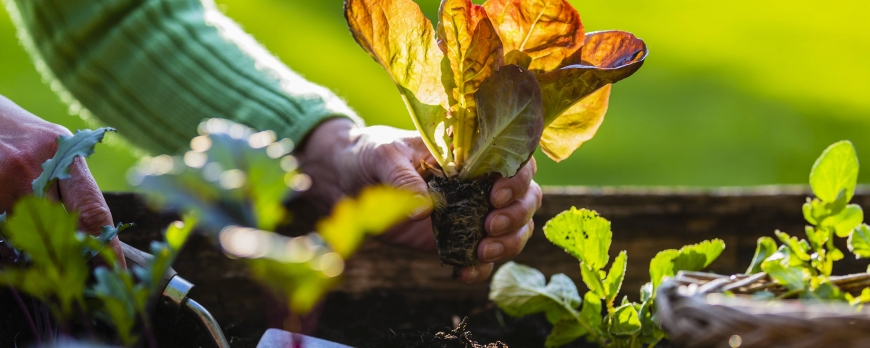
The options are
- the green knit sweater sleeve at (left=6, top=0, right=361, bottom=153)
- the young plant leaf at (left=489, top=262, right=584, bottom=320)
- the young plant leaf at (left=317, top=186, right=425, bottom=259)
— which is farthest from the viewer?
the green knit sweater sleeve at (left=6, top=0, right=361, bottom=153)

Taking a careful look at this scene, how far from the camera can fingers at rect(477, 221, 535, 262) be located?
1026 mm

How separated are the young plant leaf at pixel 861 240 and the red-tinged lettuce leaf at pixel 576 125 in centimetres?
32

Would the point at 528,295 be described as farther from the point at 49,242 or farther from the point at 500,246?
the point at 49,242

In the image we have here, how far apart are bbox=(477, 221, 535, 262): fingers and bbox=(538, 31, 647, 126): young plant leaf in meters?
0.20

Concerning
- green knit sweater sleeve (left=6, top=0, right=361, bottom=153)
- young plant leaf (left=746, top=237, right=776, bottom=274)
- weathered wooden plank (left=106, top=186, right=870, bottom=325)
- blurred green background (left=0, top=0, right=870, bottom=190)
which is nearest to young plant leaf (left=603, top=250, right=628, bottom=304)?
young plant leaf (left=746, top=237, right=776, bottom=274)

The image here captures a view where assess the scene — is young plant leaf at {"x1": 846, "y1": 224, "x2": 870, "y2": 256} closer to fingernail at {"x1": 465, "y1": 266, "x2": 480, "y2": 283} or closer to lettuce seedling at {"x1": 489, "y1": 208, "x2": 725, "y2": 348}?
lettuce seedling at {"x1": 489, "y1": 208, "x2": 725, "y2": 348}

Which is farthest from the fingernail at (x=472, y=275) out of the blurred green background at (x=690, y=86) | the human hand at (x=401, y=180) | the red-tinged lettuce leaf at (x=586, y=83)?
the blurred green background at (x=690, y=86)

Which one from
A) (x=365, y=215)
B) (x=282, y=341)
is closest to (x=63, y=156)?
(x=282, y=341)

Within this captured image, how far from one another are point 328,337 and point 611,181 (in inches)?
106

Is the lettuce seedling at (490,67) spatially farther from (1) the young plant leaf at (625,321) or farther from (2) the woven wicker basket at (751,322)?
(2) the woven wicker basket at (751,322)

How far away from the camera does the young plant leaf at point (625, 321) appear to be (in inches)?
32.6

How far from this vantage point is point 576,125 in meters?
0.99

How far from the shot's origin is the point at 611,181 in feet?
11.8

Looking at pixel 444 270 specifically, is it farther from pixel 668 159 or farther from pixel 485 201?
pixel 668 159
